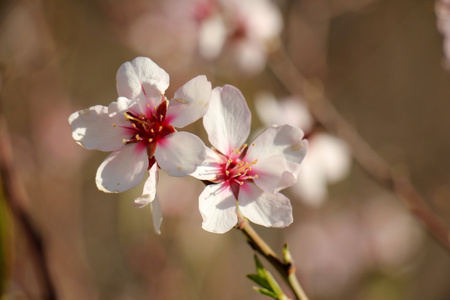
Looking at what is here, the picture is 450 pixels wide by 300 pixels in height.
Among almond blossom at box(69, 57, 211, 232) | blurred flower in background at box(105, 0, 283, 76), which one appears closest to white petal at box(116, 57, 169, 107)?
almond blossom at box(69, 57, 211, 232)

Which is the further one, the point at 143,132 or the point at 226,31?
the point at 226,31

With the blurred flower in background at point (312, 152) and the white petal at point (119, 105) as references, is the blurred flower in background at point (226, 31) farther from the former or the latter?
the white petal at point (119, 105)

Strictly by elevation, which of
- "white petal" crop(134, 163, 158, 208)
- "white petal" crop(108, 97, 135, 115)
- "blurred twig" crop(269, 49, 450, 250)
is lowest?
"blurred twig" crop(269, 49, 450, 250)

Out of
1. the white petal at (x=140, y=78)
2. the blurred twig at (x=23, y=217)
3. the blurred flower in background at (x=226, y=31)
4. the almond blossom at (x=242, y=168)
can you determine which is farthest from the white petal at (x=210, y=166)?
the blurred flower in background at (x=226, y=31)

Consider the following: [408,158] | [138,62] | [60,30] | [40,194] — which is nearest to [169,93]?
[60,30]

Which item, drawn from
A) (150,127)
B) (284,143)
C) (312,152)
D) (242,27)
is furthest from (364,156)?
(150,127)

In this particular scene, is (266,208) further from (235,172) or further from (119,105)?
(119,105)

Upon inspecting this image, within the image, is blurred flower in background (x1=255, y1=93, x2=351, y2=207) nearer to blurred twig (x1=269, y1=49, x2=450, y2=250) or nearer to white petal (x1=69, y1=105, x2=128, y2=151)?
blurred twig (x1=269, y1=49, x2=450, y2=250)
